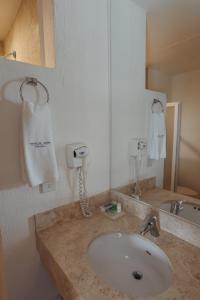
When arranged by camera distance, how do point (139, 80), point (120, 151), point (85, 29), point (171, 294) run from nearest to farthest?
point (171, 294), point (85, 29), point (139, 80), point (120, 151)

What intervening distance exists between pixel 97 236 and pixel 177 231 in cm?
45

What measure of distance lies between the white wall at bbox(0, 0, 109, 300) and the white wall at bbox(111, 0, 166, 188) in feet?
0.27

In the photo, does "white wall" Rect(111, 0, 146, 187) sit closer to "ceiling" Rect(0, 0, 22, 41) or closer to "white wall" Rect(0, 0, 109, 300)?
"white wall" Rect(0, 0, 109, 300)

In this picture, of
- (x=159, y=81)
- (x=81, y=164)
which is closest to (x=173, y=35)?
(x=159, y=81)

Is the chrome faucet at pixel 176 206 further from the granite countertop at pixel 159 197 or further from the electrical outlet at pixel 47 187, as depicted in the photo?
the electrical outlet at pixel 47 187

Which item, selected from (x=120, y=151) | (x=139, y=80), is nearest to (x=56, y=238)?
(x=120, y=151)

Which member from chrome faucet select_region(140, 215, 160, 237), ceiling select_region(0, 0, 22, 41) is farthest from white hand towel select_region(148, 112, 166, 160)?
ceiling select_region(0, 0, 22, 41)

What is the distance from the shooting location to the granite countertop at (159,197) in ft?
3.32

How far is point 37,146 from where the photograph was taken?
3.03 ft

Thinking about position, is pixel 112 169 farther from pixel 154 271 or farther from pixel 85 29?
pixel 85 29

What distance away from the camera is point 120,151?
139cm

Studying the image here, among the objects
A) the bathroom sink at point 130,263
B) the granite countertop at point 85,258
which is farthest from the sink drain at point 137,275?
the granite countertop at point 85,258

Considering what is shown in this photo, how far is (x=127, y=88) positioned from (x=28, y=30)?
91 centimetres

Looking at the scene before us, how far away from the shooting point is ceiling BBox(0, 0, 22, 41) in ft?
4.95
